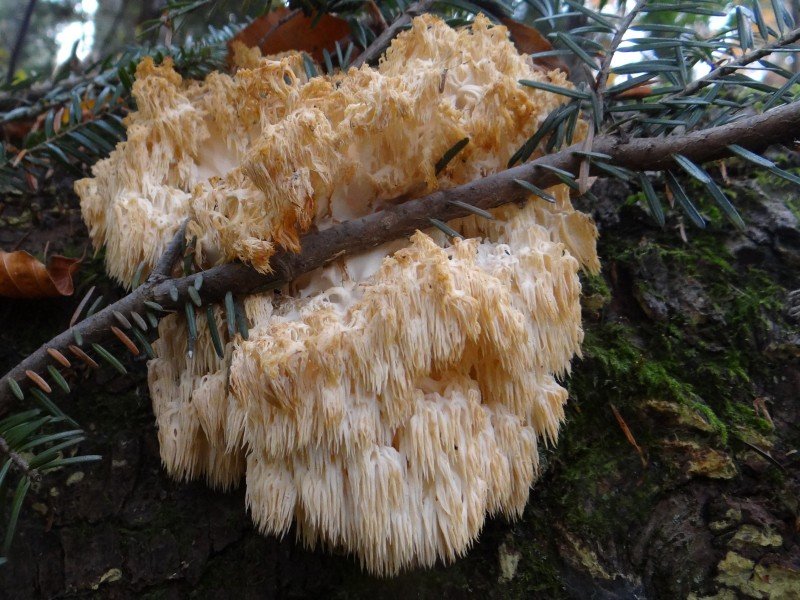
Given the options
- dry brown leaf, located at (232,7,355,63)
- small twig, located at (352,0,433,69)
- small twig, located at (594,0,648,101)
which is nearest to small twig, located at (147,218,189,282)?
small twig, located at (352,0,433,69)

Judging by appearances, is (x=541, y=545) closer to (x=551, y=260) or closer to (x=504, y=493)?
(x=504, y=493)

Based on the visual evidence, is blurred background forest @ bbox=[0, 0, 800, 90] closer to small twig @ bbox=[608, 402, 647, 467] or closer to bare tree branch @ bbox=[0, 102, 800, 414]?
bare tree branch @ bbox=[0, 102, 800, 414]

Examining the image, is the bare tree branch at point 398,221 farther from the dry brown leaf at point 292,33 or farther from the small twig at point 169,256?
the dry brown leaf at point 292,33

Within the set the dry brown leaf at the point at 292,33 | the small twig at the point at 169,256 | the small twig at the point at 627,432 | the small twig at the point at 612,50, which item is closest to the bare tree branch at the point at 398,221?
the small twig at the point at 169,256

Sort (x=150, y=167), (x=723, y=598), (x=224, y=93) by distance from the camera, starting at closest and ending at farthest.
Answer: (x=723, y=598)
(x=150, y=167)
(x=224, y=93)

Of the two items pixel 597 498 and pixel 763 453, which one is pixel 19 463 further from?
pixel 763 453

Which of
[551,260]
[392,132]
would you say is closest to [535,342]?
[551,260]
